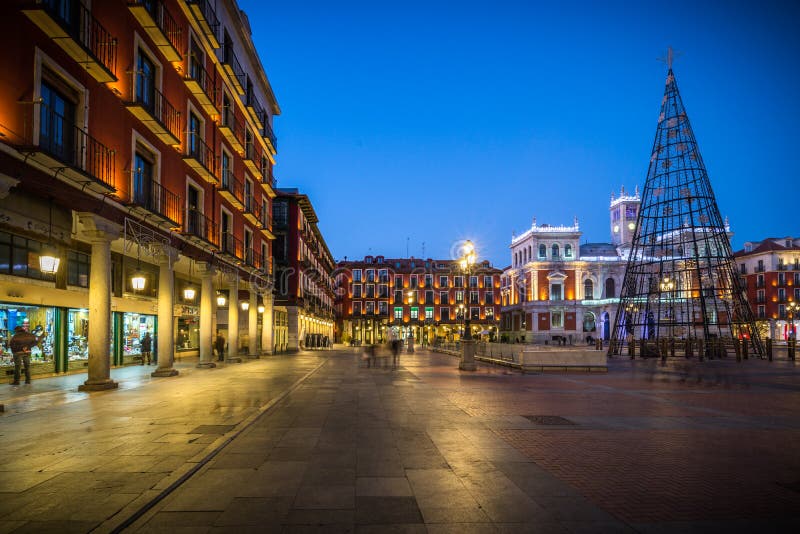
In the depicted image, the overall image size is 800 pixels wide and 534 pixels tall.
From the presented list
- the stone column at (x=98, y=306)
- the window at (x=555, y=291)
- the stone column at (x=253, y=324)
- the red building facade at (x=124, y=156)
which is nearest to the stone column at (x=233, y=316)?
the red building facade at (x=124, y=156)

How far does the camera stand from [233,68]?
26969 mm

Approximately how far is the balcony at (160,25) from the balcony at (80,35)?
1.74 meters

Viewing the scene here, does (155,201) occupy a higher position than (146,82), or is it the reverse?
(146,82)

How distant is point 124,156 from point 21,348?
5.93 meters

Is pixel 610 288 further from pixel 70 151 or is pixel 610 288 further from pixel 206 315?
pixel 70 151

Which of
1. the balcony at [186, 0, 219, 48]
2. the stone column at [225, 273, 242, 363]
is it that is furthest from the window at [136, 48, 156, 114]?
the stone column at [225, 273, 242, 363]

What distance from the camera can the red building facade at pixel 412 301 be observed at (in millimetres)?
95312

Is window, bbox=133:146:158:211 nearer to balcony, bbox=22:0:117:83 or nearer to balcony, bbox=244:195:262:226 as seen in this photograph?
balcony, bbox=22:0:117:83

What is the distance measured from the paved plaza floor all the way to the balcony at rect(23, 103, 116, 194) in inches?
200

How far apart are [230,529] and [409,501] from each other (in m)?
1.79

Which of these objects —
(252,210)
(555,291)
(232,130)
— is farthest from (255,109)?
(555,291)

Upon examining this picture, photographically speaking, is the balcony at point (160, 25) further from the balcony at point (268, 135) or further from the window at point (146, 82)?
the balcony at point (268, 135)

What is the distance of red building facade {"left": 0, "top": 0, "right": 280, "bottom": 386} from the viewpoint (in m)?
12.0

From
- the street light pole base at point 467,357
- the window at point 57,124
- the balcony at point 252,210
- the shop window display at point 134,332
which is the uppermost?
the balcony at point 252,210
